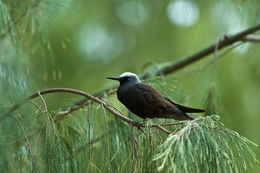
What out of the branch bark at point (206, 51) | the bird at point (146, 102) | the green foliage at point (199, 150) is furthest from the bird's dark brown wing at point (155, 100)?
the green foliage at point (199, 150)

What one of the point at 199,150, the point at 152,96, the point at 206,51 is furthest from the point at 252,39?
the point at 199,150

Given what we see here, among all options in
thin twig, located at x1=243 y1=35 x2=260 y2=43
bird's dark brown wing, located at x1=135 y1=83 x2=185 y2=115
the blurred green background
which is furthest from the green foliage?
the blurred green background

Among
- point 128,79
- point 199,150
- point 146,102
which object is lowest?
point 199,150

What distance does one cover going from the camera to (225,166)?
1382 mm

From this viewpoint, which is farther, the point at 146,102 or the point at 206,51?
the point at 206,51

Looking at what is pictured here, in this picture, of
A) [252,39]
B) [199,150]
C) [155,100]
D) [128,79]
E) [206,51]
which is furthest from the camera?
[206,51]

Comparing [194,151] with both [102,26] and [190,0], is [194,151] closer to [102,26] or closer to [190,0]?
[190,0]

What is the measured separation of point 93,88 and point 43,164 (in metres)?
2.87

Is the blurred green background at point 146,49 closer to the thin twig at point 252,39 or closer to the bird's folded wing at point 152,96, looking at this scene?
the thin twig at point 252,39

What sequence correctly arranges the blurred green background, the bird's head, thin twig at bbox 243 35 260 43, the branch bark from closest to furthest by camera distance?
the bird's head < the branch bark < thin twig at bbox 243 35 260 43 < the blurred green background

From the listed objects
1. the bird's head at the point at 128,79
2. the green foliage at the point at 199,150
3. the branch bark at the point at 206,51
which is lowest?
the green foliage at the point at 199,150

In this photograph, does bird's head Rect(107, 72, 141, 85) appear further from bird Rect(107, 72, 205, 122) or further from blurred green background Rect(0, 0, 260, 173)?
blurred green background Rect(0, 0, 260, 173)

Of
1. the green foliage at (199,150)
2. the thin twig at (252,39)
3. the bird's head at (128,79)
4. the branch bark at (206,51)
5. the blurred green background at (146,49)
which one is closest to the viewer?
the green foliage at (199,150)

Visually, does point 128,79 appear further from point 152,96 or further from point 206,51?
point 206,51
